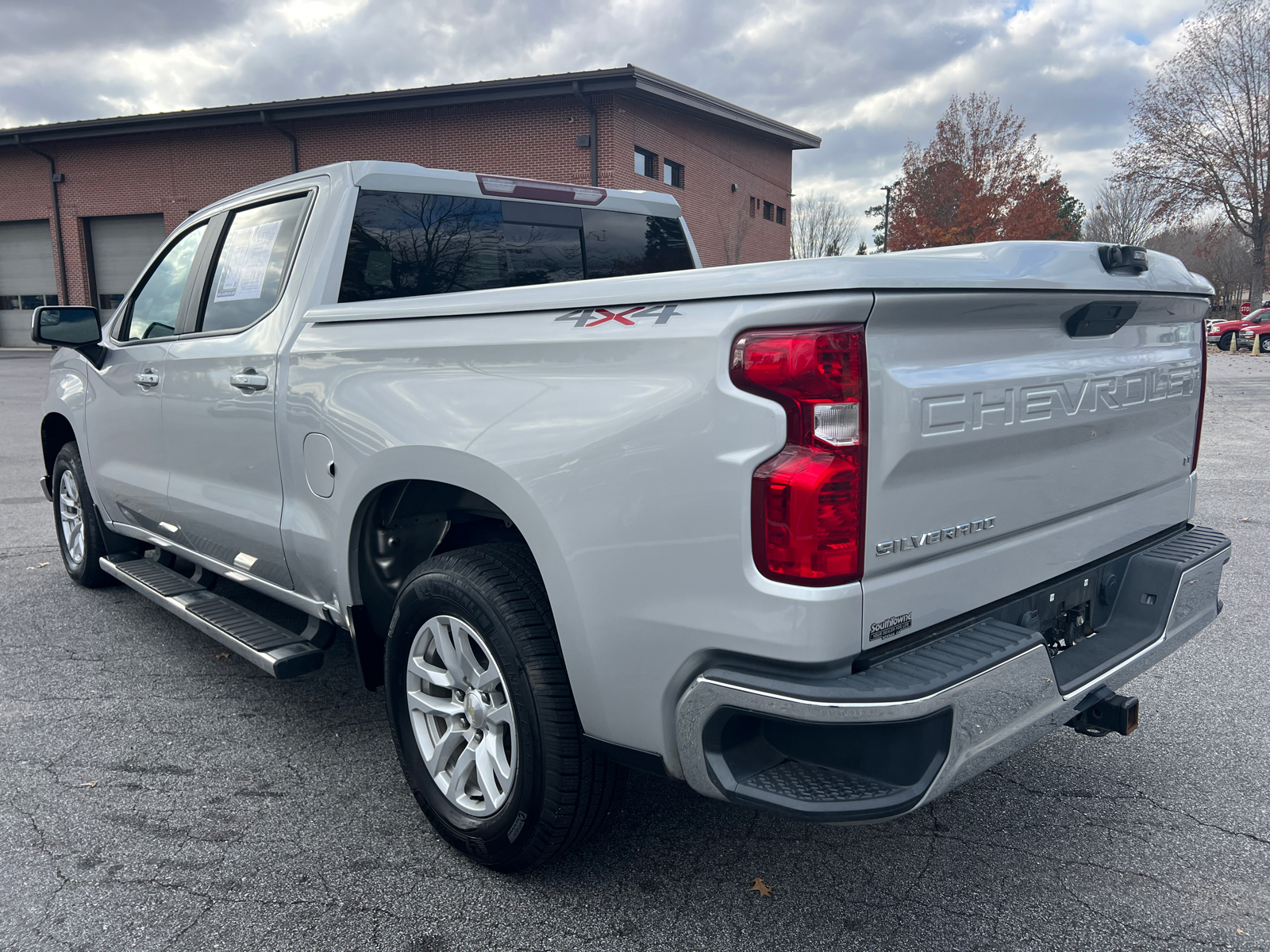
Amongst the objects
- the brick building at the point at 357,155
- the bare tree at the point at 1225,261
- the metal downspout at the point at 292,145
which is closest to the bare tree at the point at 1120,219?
the bare tree at the point at 1225,261

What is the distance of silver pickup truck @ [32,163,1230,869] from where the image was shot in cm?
180

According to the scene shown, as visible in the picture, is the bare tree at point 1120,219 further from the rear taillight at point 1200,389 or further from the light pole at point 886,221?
the rear taillight at point 1200,389

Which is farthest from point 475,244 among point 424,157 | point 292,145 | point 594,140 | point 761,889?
point 292,145

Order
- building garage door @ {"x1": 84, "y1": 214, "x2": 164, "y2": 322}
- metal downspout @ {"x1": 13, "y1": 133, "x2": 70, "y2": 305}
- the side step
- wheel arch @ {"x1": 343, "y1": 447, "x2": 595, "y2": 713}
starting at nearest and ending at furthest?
wheel arch @ {"x1": 343, "y1": 447, "x2": 595, "y2": 713} → the side step → building garage door @ {"x1": 84, "y1": 214, "x2": 164, "y2": 322} → metal downspout @ {"x1": 13, "y1": 133, "x2": 70, "y2": 305}

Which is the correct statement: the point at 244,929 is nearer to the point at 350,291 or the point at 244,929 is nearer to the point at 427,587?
the point at 427,587

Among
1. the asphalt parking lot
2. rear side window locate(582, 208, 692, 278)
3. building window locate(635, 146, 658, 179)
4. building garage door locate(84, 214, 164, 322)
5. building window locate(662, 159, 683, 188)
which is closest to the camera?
the asphalt parking lot

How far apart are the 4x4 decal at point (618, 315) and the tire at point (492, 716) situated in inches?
26.8

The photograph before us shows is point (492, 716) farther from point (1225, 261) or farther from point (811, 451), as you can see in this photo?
point (1225, 261)

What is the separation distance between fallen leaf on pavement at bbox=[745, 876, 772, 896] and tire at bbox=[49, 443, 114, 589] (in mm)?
4059

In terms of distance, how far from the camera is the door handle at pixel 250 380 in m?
3.17

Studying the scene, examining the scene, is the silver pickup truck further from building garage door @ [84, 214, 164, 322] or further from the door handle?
building garage door @ [84, 214, 164, 322]

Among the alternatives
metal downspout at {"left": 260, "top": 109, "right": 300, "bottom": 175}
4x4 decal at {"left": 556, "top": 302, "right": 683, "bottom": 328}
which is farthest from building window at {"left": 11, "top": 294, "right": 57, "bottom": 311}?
Answer: 4x4 decal at {"left": 556, "top": 302, "right": 683, "bottom": 328}

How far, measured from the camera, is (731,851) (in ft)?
8.68

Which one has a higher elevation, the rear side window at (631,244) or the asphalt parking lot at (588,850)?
the rear side window at (631,244)
